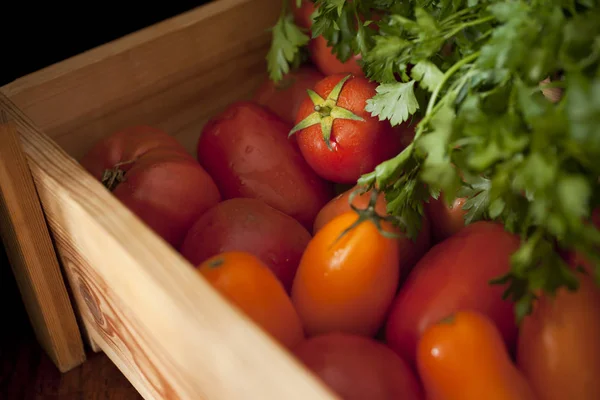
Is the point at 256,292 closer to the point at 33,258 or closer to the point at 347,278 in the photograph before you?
the point at 347,278

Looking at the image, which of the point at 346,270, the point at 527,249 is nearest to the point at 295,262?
the point at 346,270

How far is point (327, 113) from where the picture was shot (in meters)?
0.72

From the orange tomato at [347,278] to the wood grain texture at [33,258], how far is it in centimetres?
29

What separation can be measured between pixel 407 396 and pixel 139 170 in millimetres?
386

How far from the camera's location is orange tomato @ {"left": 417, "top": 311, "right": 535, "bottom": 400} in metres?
0.50

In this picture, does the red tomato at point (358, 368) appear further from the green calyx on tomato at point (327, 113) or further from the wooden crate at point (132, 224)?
the green calyx on tomato at point (327, 113)

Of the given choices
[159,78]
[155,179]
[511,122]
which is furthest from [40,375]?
[511,122]

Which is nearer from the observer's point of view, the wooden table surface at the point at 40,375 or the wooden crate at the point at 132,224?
the wooden crate at the point at 132,224

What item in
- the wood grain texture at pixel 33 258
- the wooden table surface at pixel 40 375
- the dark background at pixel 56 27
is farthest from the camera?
the dark background at pixel 56 27

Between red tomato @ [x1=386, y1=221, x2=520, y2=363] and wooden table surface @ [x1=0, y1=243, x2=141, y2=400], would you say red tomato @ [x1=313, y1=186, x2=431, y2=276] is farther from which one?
wooden table surface @ [x1=0, y1=243, x2=141, y2=400]

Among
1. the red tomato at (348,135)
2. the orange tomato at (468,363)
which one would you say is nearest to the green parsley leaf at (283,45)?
the red tomato at (348,135)

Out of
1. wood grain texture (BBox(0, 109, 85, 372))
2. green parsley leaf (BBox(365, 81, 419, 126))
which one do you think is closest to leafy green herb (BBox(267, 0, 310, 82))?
green parsley leaf (BBox(365, 81, 419, 126))

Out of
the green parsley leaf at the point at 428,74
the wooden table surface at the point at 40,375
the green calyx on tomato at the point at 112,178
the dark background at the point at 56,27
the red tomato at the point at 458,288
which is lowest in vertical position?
the wooden table surface at the point at 40,375

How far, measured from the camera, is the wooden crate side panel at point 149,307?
1.51ft
